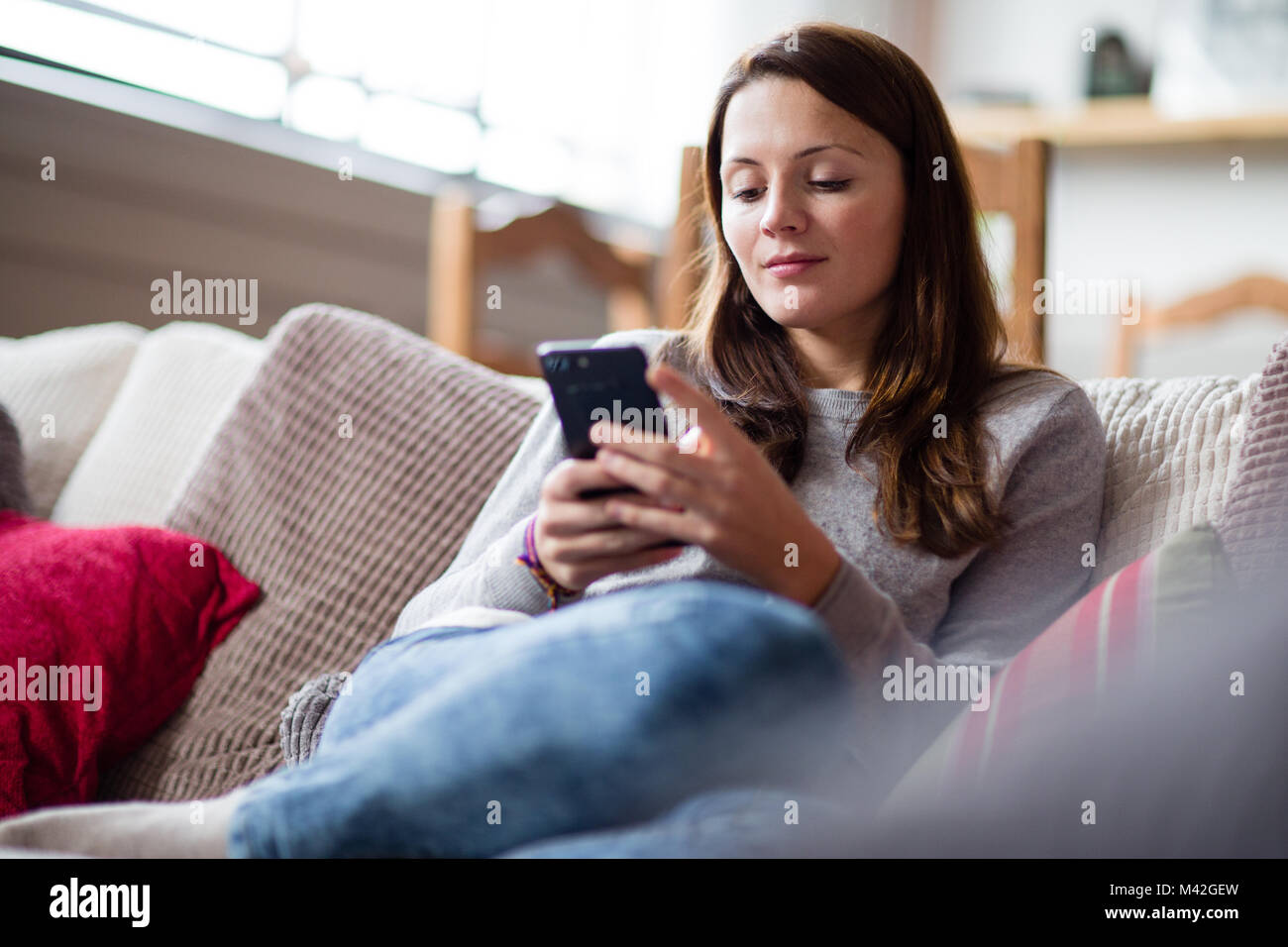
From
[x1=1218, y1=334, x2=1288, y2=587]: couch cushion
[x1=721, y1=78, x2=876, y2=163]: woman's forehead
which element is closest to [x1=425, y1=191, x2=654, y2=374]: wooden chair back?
[x1=721, y1=78, x2=876, y2=163]: woman's forehead

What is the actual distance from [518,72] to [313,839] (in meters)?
3.59

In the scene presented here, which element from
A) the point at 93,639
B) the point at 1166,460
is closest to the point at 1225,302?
the point at 1166,460

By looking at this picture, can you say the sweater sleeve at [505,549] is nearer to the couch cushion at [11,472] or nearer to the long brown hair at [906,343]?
the long brown hair at [906,343]

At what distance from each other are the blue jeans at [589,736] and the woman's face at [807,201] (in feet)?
1.75

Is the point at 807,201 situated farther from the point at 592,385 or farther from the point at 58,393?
the point at 58,393

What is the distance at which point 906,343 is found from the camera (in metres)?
1.17

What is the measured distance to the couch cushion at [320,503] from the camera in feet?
4.11

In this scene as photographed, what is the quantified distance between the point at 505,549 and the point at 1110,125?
3.56 metres

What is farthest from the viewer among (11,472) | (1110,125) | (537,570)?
(1110,125)

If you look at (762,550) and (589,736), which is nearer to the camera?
(589,736)

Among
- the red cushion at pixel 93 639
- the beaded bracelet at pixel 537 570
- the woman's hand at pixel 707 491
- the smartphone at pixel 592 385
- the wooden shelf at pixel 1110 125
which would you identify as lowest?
the red cushion at pixel 93 639

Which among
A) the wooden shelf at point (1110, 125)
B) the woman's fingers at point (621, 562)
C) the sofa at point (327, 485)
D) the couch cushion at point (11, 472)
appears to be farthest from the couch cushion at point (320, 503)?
the wooden shelf at point (1110, 125)

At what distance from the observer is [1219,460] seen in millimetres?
1066

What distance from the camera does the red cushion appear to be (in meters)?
1.15
